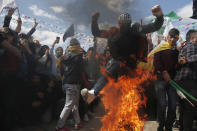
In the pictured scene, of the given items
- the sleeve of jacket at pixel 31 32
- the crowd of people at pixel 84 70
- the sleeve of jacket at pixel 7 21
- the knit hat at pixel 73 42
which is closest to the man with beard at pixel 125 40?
the crowd of people at pixel 84 70

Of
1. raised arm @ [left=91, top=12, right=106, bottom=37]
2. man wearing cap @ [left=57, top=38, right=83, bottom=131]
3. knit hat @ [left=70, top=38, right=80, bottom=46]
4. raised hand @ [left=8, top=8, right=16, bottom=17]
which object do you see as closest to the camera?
raised arm @ [left=91, top=12, right=106, bottom=37]

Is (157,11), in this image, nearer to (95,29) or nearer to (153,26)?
(153,26)

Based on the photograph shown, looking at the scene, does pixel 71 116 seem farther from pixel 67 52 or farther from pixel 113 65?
pixel 113 65

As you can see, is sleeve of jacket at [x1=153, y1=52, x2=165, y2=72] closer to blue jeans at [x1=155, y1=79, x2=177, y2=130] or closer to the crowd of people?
the crowd of people

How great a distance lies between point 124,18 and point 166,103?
73.8 inches

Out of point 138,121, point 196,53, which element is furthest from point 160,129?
point 196,53

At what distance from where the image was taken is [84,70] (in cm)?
461

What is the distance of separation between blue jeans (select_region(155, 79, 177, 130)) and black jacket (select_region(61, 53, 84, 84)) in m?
1.86

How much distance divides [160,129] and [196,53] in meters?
1.67

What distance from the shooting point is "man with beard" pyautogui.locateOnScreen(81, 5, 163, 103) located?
10.2 feet

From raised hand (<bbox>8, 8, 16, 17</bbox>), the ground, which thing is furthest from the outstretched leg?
raised hand (<bbox>8, 8, 16, 17</bbox>)

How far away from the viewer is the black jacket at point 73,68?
4395mm

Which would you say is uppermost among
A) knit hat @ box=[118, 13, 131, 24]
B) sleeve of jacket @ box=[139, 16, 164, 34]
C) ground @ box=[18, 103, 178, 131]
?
knit hat @ box=[118, 13, 131, 24]

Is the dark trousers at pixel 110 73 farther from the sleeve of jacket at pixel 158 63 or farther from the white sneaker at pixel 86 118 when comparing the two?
the white sneaker at pixel 86 118
